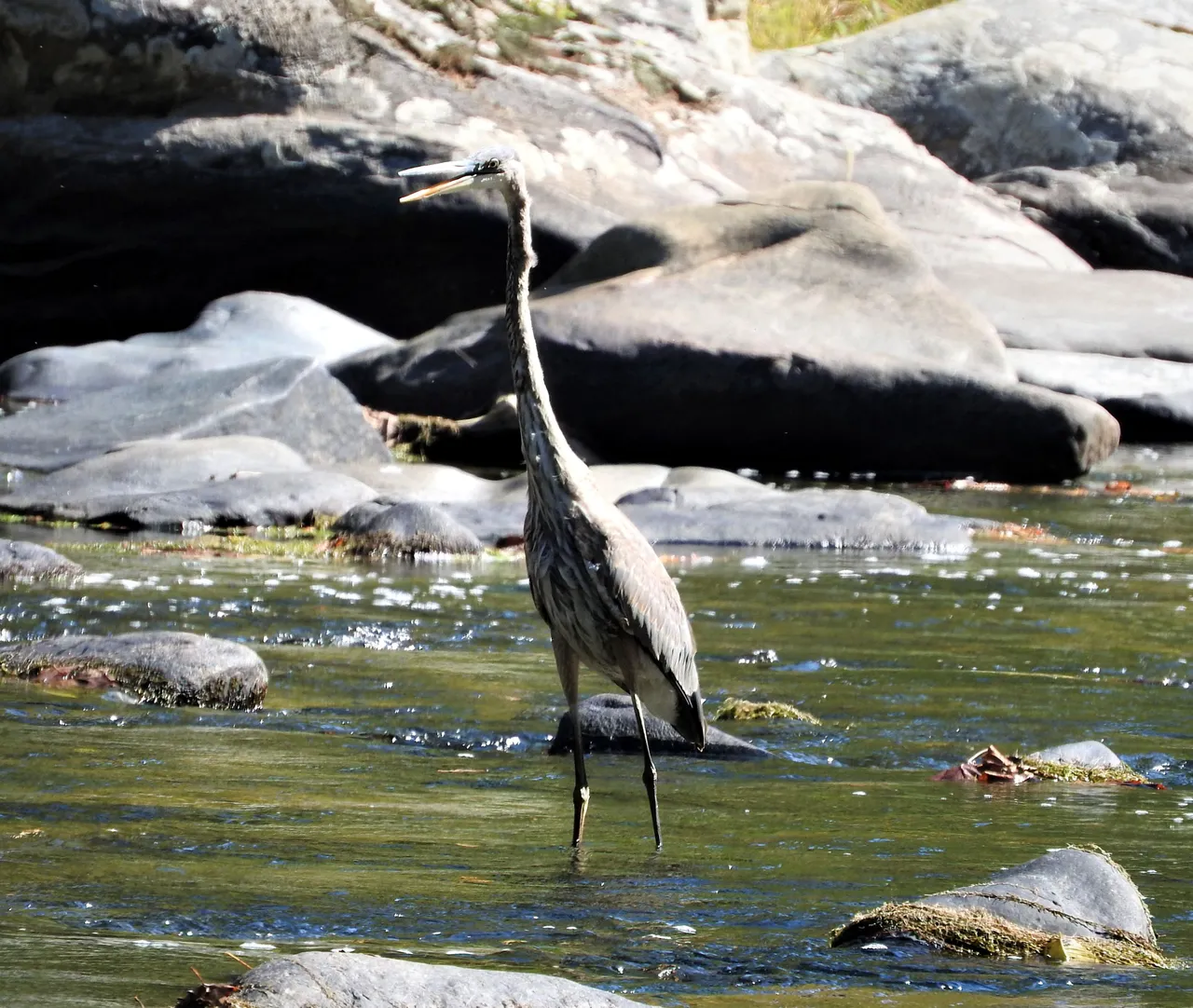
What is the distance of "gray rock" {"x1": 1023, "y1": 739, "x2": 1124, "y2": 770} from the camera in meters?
6.55

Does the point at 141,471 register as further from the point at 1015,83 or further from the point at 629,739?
the point at 1015,83

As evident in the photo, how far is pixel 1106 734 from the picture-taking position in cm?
733

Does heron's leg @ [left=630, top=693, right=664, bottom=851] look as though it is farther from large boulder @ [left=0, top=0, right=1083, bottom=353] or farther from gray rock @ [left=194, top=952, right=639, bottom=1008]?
large boulder @ [left=0, top=0, right=1083, bottom=353]

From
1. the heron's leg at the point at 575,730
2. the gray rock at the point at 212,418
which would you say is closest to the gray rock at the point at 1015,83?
the gray rock at the point at 212,418

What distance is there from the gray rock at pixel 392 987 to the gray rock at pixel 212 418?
421 inches

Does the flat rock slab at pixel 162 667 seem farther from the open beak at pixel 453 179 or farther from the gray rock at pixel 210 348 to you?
the gray rock at pixel 210 348

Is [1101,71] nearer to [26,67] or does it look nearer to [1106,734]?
[26,67]

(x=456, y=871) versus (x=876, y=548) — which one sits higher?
(x=456, y=871)

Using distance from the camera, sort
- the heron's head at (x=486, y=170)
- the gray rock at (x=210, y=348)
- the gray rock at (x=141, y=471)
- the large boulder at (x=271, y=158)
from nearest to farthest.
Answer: the heron's head at (x=486, y=170), the gray rock at (x=141, y=471), the gray rock at (x=210, y=348), the large boulder at (x=271, y=158)

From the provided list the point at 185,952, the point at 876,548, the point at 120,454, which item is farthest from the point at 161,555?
the point at 185,952

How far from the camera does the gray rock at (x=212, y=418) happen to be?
13938mm

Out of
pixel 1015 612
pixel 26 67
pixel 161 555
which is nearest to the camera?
pixel 1015 612

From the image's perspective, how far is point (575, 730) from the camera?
555 cm

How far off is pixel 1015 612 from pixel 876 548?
2.29 m
